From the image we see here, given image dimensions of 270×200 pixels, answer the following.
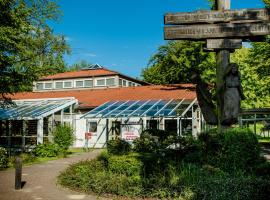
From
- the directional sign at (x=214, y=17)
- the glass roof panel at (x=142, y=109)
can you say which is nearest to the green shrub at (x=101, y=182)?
the directional sign at (x=214, y=17)

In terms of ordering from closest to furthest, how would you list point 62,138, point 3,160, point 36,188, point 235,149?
point 235,149 < point 36,188 < point 3,160 < point 62,138

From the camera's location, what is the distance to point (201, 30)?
8.28 meters

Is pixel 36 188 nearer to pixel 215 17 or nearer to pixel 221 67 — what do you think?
pixel 221 67

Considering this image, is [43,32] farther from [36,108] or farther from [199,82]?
[199,82]

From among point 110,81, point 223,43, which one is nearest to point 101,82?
point 110,81

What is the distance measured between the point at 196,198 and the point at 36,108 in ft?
67.3

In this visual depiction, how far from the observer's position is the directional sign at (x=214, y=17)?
7.97 m

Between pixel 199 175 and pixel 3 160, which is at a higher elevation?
pixel 199 175

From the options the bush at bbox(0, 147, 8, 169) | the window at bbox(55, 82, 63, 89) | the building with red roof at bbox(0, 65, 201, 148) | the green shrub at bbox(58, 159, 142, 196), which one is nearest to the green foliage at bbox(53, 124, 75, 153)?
the building with red roof at bbox(0, 65, 201, 148)

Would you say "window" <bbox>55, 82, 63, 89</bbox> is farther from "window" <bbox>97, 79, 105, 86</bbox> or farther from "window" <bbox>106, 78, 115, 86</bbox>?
"window" <bbox>106, 78, 115, 86</bbox>

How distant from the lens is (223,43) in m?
8.41

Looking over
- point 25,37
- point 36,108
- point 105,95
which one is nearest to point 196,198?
point 25,37

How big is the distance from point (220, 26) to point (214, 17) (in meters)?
0.25

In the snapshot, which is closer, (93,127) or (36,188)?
(36,188)
